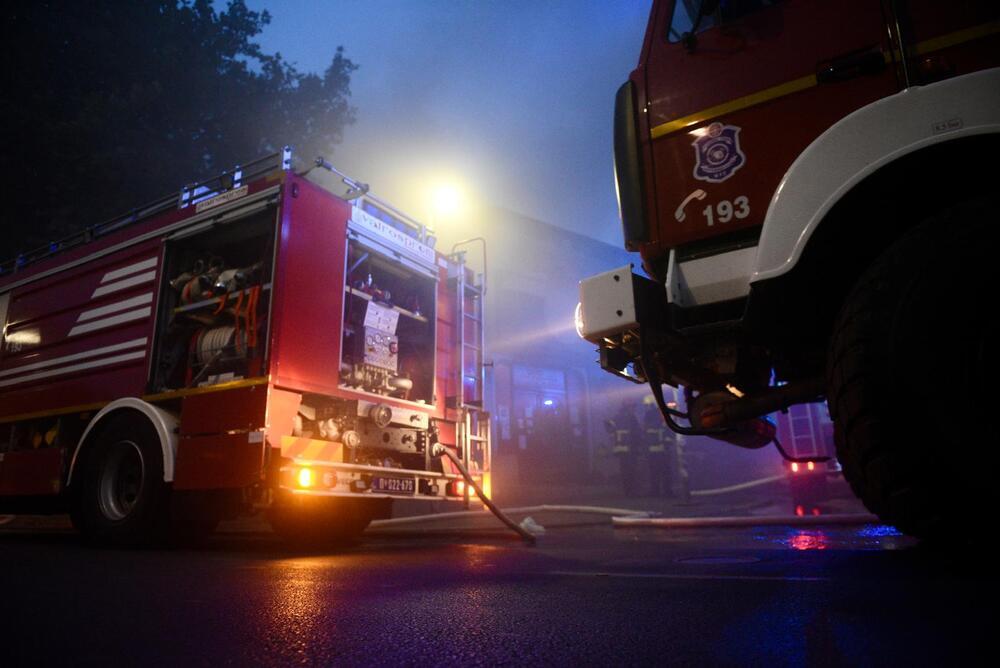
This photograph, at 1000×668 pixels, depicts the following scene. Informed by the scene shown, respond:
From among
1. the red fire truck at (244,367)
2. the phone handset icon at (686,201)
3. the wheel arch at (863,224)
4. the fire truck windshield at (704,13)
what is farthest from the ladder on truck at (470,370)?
the wheel arch at (863,224)

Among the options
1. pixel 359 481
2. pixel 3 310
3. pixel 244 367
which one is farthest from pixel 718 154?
pixel 3 310

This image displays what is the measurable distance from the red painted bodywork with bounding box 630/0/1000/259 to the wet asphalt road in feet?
5.26

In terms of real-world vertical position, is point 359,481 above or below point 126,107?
below

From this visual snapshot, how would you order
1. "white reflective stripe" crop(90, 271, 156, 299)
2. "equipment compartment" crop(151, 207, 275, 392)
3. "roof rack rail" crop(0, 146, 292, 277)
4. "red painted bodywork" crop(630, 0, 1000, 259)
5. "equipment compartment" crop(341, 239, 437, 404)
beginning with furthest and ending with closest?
"white reflective stripe" crop(90, 271, 156, 299) → "equipment compartment" crop(341, 239, 437, 404) → "roof rack rail" crop(0, 146, 292, 277) → "equipment compartment" crop(151, 207, 275, 392) → "red painted bodywork" crop(630, 0, 1000, 259)

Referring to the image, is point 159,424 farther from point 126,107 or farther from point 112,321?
point 126,107

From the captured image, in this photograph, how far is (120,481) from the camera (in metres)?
5.07

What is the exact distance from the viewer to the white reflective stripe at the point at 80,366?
5.31 meters

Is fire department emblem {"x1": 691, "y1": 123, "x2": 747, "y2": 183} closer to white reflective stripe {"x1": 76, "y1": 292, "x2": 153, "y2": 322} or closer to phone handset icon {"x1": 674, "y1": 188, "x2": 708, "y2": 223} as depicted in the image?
phone handset icon {"x1": 674, "y1": 188, "x2": 708, "y2": 223}

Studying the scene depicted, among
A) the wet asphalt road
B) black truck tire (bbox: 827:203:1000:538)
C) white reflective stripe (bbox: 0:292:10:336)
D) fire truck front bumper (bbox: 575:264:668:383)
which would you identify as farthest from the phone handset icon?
white reflective stripe (bbox: 0:292:10:336)

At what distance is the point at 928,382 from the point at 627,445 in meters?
10.5

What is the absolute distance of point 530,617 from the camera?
176 centimetres

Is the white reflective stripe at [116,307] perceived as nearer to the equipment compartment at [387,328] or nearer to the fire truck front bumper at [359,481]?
the equipment compartment at [387,328]

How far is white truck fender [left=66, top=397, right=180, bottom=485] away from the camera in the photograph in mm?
4535

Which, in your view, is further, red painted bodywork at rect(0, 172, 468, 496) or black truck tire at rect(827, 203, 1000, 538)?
red painted bodywork at rect(0, 172, 468, 496)
